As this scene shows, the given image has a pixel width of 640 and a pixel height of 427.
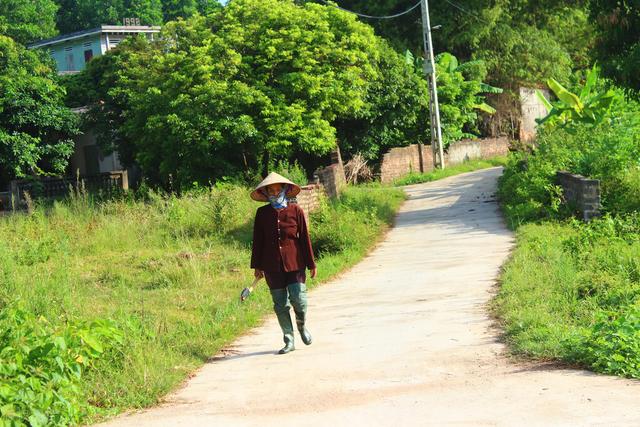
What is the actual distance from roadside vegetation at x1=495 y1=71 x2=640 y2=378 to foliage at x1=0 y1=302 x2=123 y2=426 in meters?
3.77

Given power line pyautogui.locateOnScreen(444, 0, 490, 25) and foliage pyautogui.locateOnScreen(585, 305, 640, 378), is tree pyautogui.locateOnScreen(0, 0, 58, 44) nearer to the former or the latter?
power line pyautogui.locateOnScreen(444, 0, 490, 25)

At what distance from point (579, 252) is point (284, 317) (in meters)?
5.77

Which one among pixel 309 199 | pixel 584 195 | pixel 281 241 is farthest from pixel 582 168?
pixel 281 241

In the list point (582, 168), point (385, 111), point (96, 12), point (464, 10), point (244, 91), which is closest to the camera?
point (582, 168)

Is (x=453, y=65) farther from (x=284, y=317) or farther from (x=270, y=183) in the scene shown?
(x=284, y=317)

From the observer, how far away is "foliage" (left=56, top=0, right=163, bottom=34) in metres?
75.1

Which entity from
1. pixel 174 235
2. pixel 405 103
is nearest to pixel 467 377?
pixel 174 235

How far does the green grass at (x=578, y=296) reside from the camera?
782 cm

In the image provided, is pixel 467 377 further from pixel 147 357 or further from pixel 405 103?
pixel 405 103

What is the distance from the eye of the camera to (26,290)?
478 inches

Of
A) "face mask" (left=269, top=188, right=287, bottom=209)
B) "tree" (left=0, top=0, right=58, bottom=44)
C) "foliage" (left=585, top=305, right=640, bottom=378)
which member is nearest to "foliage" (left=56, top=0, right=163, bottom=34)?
"tree" (left=0, top=0, right=58, bottom=44)

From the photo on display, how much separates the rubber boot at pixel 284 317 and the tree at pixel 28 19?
4921 centimetres

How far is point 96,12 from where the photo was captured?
75.4 metres

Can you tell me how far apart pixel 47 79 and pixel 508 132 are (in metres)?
23.5
